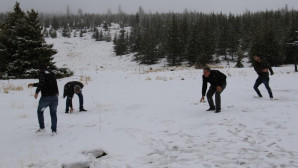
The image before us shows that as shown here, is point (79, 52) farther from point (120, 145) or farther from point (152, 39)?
point (120, 145)

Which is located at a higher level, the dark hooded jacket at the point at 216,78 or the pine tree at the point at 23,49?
the pine tree at the point at 23,49

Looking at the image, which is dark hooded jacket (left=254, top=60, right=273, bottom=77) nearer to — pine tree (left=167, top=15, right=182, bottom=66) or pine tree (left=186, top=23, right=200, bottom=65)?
pine tree (left=186, top=23, right=200, bottom=65)

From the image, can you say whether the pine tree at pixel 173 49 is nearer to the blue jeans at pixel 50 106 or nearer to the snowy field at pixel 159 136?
the snowy field at pixel 159 136

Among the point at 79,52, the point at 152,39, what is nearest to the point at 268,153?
the point at 152,39

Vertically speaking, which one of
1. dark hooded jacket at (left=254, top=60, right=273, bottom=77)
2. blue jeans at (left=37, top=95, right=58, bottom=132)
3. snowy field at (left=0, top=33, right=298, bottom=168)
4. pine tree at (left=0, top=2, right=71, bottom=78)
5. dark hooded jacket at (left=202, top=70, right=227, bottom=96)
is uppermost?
Answer: pine tree at (left=0, top=2, right=71, bottom=78)

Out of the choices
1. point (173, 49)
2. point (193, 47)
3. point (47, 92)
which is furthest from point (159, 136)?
point (173, 49)

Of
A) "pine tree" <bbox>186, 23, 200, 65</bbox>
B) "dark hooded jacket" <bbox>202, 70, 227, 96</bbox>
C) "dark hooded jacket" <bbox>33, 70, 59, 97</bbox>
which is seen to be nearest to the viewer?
"dark hooded jacket" <bbox>33, 70, 59, 97</bbox>

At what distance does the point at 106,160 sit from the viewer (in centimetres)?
543

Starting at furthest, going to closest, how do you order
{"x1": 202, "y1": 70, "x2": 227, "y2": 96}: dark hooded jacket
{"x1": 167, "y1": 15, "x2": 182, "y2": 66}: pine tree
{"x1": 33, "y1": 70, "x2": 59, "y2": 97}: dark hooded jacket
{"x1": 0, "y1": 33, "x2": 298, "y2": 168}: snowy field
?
{"x1": 167, "y1": 15, "x2": 182, "y2": 66}: pine tree, {"x1": 202, "y1": 70, "x2": 227, "y2": 96}: dark hooded jacket, {"x1": 33, "y1": 70, "x2": 59, "y2": 97}: dark hooded jacket, {"x1": 0, "y1": 33, "x2": 298, "y2": 168}: snowy field

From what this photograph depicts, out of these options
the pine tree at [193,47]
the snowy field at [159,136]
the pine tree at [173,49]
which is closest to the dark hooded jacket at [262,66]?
the snowy field at [159,136]

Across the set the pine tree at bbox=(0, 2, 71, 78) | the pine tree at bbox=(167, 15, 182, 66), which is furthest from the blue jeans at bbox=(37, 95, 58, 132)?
the pine tree at bbox=(167, 15, 182, 66)

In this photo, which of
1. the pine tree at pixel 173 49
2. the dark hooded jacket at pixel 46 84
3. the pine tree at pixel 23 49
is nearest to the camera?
the dark hooded jacket at pixel 46 84

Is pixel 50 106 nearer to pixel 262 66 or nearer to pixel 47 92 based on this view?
pixel 47 92

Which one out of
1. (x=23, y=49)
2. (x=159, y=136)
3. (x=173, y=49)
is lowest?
(x=159, y=136)
